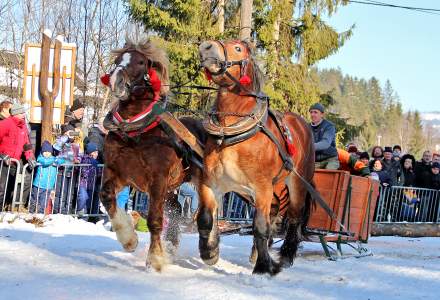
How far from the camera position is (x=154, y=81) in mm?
6727

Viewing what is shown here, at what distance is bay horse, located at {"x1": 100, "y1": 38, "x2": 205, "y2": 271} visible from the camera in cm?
642

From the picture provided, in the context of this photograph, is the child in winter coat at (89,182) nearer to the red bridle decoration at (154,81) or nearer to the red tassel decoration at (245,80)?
the red bridle decoration at (154,81)

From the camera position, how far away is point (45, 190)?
32.9 ft

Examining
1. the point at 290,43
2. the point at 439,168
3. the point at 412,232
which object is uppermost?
the point at 290,43

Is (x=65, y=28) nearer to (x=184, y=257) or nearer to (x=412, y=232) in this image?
(x=412, y=232)

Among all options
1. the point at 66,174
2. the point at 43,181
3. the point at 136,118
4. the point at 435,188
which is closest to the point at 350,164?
the point at 66,174

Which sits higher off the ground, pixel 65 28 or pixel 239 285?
pixel 65 28

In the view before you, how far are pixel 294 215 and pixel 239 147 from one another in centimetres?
185

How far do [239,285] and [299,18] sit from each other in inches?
590

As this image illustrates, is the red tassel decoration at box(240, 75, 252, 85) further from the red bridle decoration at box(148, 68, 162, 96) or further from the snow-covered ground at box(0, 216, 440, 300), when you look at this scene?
the snow-covered ground at box(0, 216, 440, 300)

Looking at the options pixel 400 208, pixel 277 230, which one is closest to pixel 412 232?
pixel 400 208

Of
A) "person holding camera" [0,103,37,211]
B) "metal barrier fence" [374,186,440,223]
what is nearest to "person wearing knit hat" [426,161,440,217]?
"metal barrier fence" [374,186,440,223]

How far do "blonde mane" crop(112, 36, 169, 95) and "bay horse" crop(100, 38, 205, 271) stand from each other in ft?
0.07

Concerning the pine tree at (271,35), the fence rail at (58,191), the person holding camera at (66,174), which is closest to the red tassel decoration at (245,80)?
the fence rail at (58,191)
